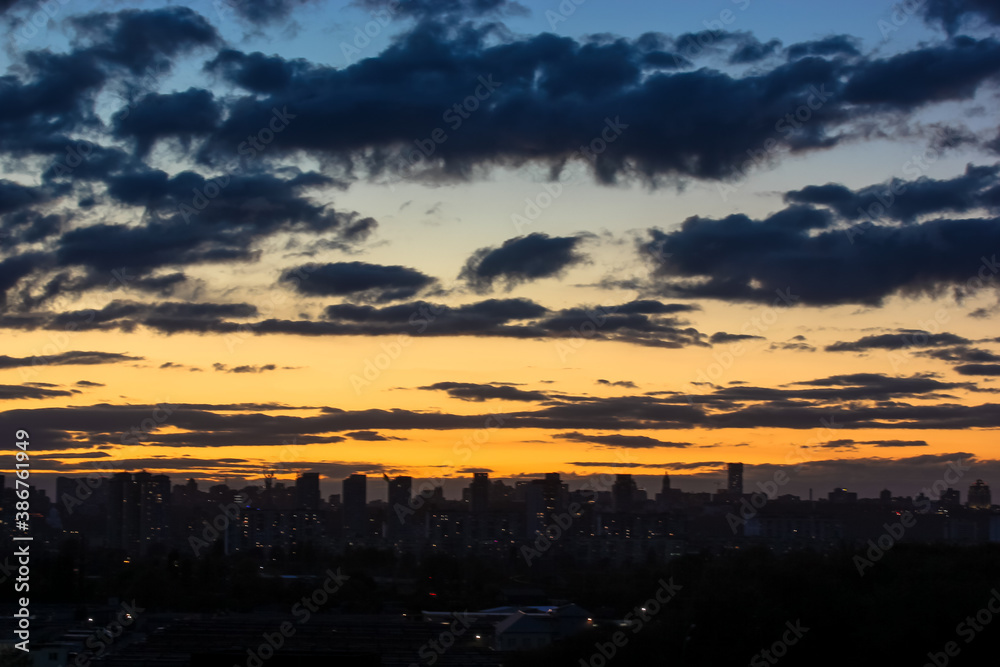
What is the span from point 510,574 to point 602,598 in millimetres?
25279

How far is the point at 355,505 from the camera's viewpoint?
133m

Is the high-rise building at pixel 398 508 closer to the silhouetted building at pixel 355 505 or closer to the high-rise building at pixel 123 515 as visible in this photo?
the silhouetted building at pixel 355 505

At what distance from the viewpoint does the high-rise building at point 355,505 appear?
130 metres

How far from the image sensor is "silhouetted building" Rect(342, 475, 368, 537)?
130250 mm

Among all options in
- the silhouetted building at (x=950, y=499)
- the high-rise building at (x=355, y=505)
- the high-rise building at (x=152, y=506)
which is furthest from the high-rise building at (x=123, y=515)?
the silhouetted building at (x=950, y=499)

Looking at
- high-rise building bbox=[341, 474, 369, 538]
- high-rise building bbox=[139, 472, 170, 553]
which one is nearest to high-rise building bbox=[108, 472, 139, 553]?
high-rise building bbox=[139, 472, 170, 553]

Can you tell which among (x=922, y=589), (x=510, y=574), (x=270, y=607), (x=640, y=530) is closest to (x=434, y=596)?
(x=270, y=607)

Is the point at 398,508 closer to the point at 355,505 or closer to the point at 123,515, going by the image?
the point at 355,505

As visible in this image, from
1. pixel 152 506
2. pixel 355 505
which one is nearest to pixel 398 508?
pixel 355 505

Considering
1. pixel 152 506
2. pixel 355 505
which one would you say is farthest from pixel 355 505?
pixel 152 506

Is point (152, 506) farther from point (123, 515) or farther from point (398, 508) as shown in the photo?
point (398, 508)

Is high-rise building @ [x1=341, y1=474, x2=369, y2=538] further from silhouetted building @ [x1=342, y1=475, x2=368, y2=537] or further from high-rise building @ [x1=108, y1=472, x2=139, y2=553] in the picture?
high-rise building @ [x1=108, y1=472, x2=139, y2=553]

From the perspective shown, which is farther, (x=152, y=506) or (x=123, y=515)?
(x=152, y=506)

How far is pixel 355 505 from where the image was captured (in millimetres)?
133250
